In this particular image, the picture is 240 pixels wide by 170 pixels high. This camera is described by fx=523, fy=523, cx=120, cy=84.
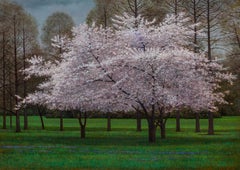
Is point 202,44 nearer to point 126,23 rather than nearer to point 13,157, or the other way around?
point 126,23

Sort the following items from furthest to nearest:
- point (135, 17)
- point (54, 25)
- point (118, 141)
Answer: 1. point (54, 25)
2. point (135, 17)
3. point (118, 141)

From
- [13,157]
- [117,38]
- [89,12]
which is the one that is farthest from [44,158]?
[89,12]

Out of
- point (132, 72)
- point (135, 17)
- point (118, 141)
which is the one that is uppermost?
point (135, 17)

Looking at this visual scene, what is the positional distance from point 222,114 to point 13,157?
63401mm

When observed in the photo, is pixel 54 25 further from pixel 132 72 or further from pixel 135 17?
pixel 132 72

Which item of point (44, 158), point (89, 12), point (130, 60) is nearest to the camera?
point (44, 158)

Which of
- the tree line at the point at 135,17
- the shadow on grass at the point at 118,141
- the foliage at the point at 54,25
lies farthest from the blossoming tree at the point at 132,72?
the foliage at the point at 54,25

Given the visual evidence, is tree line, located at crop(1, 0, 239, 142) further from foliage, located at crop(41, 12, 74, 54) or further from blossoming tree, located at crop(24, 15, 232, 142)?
blossoming tree, located at crop(24, 15, 232, 142)

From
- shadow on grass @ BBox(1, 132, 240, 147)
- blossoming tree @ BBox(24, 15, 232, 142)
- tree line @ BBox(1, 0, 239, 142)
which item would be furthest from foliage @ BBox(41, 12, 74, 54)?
shadow on grass @ BBox(1, 132, 240, 147)

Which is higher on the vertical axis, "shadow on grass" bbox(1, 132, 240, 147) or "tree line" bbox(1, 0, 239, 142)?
"tree line" bbox(1, 0, 239, 142)

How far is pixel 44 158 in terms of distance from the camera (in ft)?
66.7

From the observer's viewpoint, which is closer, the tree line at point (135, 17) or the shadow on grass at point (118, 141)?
the shadow on grass at point (118, 141)

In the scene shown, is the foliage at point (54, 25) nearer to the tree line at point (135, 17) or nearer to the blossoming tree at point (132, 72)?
the tree line at point (135, 17)

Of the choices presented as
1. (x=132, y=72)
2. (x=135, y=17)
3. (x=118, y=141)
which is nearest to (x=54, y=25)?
(x=135, y=17)
